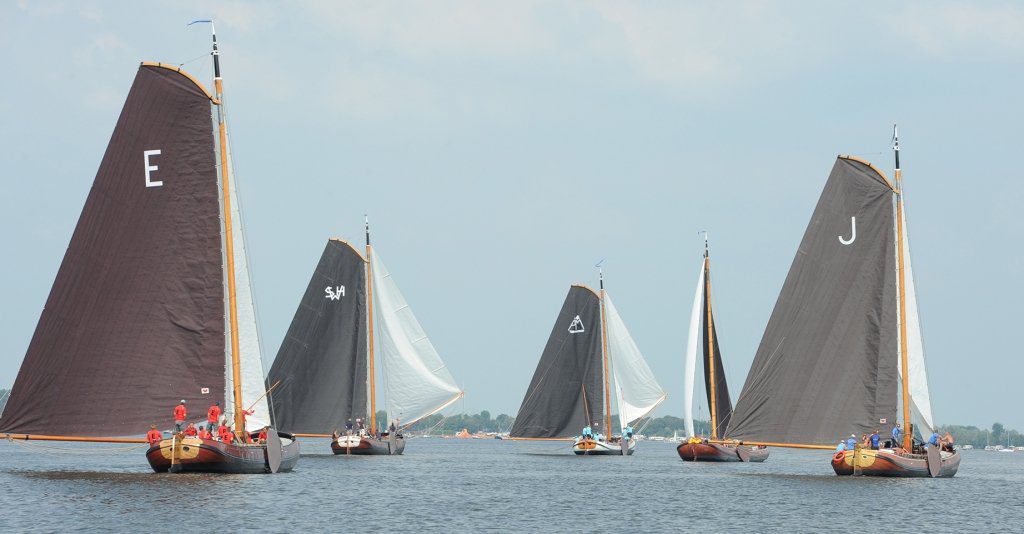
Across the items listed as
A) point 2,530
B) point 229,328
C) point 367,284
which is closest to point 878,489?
point 229,328

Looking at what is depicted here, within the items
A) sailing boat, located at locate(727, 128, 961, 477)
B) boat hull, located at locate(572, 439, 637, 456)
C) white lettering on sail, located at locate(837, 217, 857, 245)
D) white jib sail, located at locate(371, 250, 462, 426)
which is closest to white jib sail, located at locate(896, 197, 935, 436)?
sailing boat, located at locate(727, 128, 961, 477)

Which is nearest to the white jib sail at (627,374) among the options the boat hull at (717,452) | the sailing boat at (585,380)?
the sailing boat at (585,380)

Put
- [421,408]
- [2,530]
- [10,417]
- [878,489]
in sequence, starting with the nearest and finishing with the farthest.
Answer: [2,530], [10,417], [878,489], [421,408]

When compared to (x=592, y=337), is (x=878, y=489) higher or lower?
lower

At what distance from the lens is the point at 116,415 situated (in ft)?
156

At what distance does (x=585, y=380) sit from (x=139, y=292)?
5330 cm

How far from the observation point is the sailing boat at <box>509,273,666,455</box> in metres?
97.4

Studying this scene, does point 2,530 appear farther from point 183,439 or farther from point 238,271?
point 238,271

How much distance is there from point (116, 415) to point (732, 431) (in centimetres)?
2500

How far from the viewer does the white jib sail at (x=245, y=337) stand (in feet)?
163

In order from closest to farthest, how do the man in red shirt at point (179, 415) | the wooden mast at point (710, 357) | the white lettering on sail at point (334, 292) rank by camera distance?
the man in red shirt at point (179, 415) → the white lettering on sail at point (334, 292) → the wooden mast at point (710, 357)

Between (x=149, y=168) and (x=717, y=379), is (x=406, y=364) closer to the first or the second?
(x=717, y=379)

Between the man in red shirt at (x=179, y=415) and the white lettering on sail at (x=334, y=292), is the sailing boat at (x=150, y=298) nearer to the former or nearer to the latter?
the man in red shirt at (x=179, y=415)

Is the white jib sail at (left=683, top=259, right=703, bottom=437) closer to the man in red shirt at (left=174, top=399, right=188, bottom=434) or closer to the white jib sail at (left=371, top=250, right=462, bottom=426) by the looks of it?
the white jib sail at (left=371, top=250, right=462, bottom=426)
